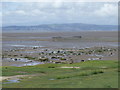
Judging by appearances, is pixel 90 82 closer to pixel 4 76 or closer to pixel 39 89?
pixel 39 89

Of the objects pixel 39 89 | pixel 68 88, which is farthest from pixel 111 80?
pixel 39 89

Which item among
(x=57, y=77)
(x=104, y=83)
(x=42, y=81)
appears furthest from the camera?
(x=57, y=77)

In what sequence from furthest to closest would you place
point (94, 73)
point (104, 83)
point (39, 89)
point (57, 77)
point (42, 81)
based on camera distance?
point (94, 73) → point (57, 77) → point (42, 81) → point (104, 83) → point (39, 89)

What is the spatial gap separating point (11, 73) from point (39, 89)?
10318 mm

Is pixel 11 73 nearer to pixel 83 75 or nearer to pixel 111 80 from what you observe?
pixel 83 75

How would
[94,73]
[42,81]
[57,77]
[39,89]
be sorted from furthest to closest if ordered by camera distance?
[94,73], [57,77], [42,81], [39,89]

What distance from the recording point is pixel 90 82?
27234 mm

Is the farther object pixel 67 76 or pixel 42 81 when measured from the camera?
pixel 67 76

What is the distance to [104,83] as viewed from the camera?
26719 millimetres

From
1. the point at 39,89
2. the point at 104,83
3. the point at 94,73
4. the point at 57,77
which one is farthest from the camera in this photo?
the point at 94,73

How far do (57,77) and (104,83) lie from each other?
6.05 m

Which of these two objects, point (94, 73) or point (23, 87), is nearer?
point (23, 87)

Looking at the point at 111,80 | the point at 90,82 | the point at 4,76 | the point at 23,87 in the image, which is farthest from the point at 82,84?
the point at 4,76

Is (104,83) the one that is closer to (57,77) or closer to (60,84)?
(60,84)
